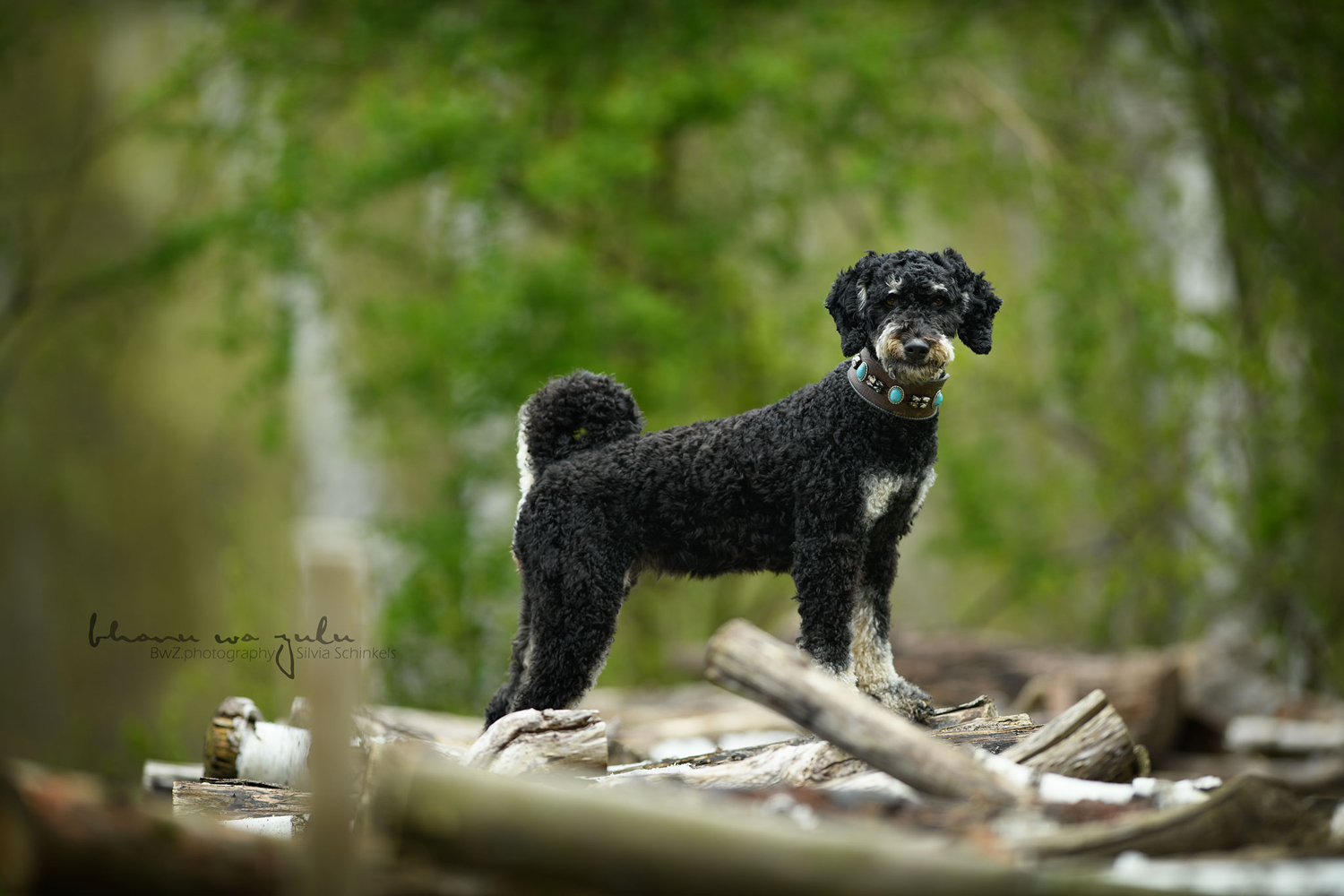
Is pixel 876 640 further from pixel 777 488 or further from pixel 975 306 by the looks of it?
pixel 975 306

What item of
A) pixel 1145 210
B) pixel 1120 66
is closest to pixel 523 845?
pixel 1120 66

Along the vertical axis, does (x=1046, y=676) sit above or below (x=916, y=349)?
below

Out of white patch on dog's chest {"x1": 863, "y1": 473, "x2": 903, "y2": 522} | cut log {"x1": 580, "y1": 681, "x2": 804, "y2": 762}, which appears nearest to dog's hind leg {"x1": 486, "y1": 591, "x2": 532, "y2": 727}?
white patch on dog's chest {"x1": 863, "y1": 473, "x2": 903, "y2": 522}

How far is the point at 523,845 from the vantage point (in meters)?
2.39

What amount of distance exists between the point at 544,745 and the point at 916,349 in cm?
190

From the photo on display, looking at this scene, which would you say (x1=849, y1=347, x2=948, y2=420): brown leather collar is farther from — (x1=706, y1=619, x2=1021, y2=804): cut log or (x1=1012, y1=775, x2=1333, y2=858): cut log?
(x1=1012, y1=775, x2=1333, y2=858): cut log

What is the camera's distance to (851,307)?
397 centimetres

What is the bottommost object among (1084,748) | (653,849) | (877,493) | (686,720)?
(653,849)

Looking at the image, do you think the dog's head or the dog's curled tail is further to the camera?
the dog's curled tail

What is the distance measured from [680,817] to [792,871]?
0.26m

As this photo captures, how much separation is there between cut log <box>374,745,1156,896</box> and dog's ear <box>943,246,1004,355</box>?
2.05 m

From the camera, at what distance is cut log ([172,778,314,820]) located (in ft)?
13.2

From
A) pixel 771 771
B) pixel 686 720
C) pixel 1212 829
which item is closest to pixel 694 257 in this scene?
pixel 686 720

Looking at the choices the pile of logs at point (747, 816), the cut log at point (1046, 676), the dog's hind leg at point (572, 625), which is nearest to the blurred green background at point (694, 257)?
the cut log at point (1046, 676)
